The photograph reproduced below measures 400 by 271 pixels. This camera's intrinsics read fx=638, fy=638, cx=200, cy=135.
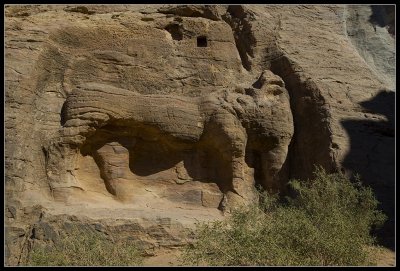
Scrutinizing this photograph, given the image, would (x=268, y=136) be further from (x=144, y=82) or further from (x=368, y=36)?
(x=368, y=36)

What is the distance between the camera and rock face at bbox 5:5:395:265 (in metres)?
11.3

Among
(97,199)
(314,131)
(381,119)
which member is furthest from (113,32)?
(381,119)

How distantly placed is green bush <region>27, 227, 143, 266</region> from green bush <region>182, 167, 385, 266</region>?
92 cm

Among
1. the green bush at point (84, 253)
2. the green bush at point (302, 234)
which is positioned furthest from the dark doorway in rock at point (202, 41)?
the green bush at point (84, 253)

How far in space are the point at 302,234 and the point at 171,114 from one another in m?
3.67

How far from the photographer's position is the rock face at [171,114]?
11.3m

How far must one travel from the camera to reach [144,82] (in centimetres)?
1291

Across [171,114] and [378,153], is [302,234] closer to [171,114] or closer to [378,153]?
[378,153]

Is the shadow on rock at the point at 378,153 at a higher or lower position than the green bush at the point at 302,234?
higher

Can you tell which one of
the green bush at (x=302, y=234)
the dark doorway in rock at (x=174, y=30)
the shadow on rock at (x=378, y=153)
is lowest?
the green bush at (x=302, y=234)

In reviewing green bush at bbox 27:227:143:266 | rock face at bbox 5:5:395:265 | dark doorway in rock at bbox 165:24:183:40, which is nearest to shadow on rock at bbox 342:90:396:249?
rock face at bbox 5:5:395:265

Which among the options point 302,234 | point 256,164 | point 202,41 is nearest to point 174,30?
point 202,41

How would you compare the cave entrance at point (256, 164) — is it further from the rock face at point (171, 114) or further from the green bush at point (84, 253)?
the green bush at point (84, 253)

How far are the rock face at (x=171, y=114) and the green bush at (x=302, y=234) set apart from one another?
796 mm
